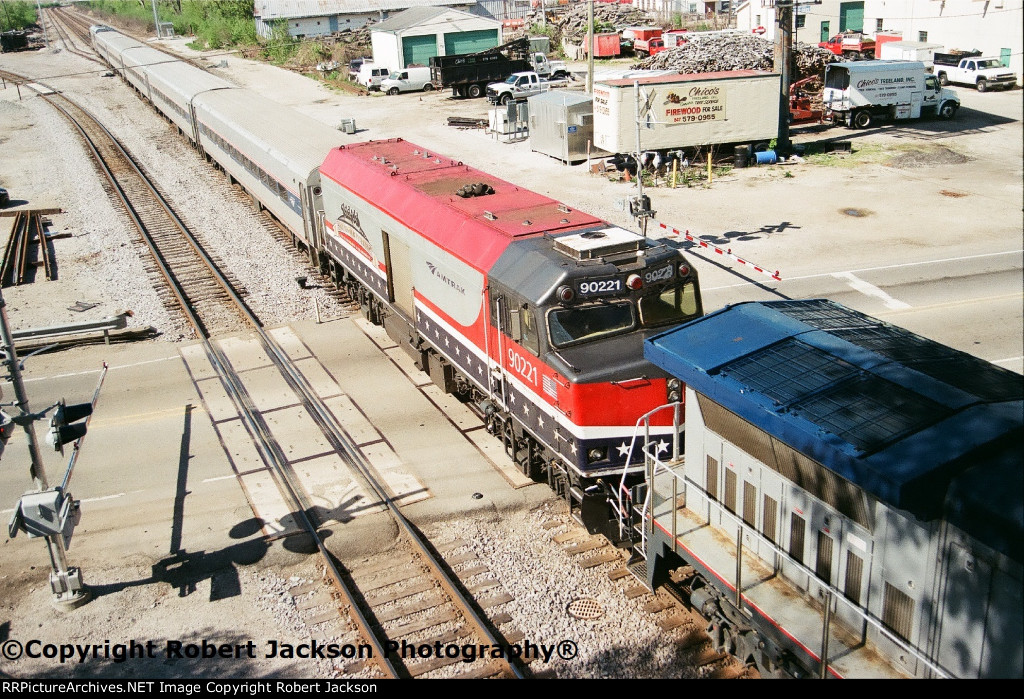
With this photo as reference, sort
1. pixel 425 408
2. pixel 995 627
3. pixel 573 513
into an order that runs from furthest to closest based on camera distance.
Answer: pixel 425 408, pixel 573 513, pixel 995 627

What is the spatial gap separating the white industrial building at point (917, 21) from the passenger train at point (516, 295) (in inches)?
1102

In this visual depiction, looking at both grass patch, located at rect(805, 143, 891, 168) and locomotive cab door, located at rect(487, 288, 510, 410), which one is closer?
locomotive cab door, located at rect(487, 288, 510, 410)

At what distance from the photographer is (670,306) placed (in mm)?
12867

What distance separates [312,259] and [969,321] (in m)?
17.4

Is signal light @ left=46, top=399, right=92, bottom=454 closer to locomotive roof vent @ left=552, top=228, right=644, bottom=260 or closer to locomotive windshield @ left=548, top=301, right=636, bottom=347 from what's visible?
locomotive windshield @ left=548, top=301, right=636, bottom=347

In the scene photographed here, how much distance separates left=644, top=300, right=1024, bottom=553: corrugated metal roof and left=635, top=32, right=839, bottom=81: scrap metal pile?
37925 millimetres

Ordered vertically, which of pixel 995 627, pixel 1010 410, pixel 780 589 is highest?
pixel 1010 410

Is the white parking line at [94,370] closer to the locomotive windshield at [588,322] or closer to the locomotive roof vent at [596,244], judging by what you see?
the locomotive roof vent at [596,244]

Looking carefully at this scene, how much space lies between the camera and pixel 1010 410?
290 inches

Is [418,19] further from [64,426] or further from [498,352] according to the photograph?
[64,426]

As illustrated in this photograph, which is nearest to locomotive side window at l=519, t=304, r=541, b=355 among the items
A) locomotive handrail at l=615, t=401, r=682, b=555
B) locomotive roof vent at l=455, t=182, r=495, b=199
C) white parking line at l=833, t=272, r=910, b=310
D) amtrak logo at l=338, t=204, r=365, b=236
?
locomotive handrail at l=615, t=401, r=682, b=555

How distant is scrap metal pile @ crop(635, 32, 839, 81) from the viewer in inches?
1788
